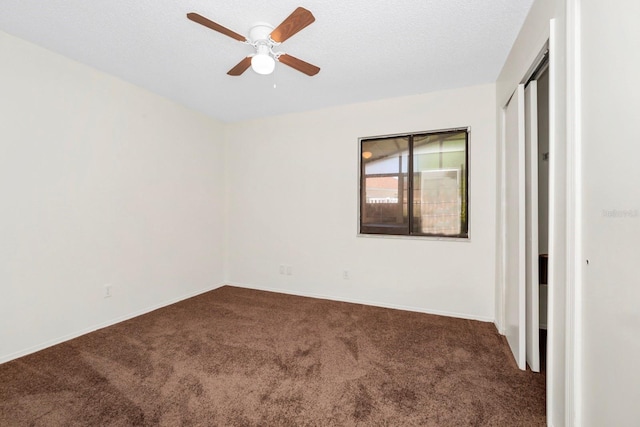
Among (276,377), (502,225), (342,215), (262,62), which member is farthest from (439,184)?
(276,377)

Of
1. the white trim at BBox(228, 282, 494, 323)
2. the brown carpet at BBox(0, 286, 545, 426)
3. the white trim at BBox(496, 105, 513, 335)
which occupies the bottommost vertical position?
the brown carpet at BBox(0, 286, 545, 426)

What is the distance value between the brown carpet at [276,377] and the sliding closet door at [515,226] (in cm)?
24

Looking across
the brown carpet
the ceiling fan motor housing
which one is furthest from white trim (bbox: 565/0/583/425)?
the ceiling fan motor housing

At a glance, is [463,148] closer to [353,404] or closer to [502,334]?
[502,334]

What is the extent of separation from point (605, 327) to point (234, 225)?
168 inches

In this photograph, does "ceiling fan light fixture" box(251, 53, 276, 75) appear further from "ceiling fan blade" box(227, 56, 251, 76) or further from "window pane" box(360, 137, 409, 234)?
"window pane" box(360, 137, 409, 234)

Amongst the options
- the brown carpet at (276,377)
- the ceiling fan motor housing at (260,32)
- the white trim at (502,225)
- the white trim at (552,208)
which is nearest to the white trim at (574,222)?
the white trim at (552,208)

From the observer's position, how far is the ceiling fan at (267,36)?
1.69m

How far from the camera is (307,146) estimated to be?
3.99 meters

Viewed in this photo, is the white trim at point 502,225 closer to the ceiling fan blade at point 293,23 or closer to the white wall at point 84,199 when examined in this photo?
the ceiling fan blade at point 293,23

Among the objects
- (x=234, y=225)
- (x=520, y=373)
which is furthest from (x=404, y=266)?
(x=234, y=225)

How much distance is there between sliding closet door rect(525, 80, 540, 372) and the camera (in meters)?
2.03

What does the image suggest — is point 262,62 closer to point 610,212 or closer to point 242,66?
point 242,66

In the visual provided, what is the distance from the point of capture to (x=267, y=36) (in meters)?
2.10
